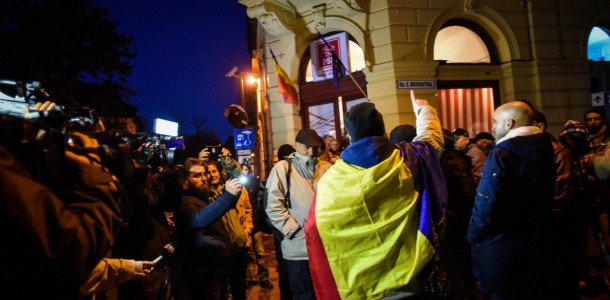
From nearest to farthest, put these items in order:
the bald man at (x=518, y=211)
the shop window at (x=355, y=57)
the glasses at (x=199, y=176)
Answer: the bald man at (x=518, y=211), the glasses at (x=199, y=176), the shop window at (x=355, y=57)

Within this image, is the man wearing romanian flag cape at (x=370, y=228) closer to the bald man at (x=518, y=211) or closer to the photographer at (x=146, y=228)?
the bald man at (x=518, y=211)

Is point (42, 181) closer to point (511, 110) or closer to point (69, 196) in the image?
point (69, 196)

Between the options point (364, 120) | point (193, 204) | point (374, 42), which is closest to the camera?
point (364, 120)

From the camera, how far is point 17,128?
1.29 meters

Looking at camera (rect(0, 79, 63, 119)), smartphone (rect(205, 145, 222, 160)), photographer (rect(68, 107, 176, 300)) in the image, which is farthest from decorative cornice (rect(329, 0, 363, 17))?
camera (rect(0, 79, 63, 119))

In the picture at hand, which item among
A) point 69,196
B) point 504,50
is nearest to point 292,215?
point 69,196

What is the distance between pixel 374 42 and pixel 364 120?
7200 millimetres

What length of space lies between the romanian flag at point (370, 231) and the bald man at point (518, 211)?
83 centimetres

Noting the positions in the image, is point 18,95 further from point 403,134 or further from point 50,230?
point 403,134

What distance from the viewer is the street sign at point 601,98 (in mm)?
8742

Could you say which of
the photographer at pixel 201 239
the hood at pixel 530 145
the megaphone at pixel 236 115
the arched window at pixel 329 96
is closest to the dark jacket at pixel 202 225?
the photographer at pixel 201 239

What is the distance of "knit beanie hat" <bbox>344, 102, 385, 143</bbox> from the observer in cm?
254

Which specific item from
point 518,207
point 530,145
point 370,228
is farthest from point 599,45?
point 370,228

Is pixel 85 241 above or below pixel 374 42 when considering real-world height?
below
